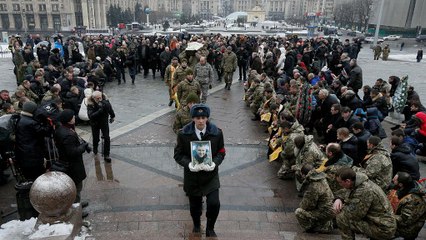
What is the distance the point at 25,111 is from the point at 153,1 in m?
134

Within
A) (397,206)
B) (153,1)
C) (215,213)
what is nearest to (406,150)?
(397,206)

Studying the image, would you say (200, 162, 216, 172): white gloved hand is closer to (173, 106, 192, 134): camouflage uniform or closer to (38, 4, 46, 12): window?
(173, 106, 192, 134): camouflage uniform

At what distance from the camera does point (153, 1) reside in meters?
131

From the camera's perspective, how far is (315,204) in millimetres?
5059

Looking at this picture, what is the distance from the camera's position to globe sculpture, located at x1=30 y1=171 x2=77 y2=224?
2.95m

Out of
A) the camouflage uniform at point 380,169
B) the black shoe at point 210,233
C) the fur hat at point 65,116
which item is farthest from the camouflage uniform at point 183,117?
the camouflage uniform at point 380,169

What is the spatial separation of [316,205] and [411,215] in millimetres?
1222

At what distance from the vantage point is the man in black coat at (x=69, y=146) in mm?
4938

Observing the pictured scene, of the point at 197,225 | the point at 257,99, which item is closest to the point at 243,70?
the point at 257,99

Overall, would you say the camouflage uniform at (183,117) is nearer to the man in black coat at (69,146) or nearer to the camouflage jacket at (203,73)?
the man in black coat at (69,146)

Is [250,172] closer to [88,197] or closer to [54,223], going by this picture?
[88,197]

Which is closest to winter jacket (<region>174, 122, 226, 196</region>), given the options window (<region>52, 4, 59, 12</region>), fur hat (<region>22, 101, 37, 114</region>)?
fur hat (<region>22, 101, 37, 114</region>)

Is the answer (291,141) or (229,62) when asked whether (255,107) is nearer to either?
(291,141)

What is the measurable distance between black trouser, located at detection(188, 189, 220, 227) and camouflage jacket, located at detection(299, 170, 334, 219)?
1.38 metres
